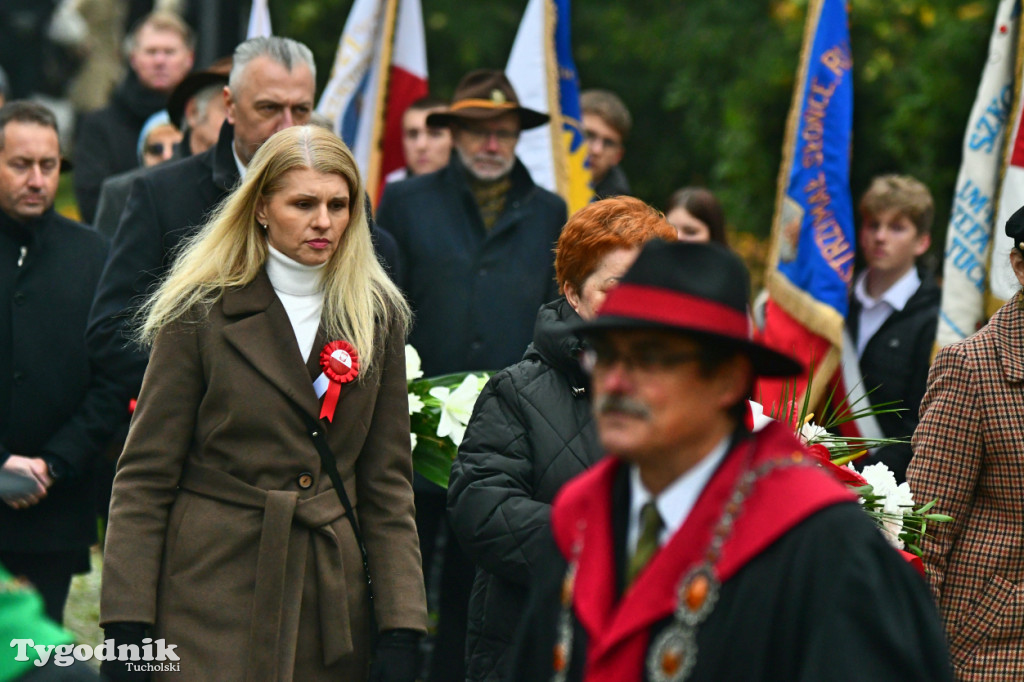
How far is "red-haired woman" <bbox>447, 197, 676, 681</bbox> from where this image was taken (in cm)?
428

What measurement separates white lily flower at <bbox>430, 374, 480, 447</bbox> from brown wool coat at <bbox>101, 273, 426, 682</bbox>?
4.01 feet

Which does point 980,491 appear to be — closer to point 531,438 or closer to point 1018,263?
point 1018,263

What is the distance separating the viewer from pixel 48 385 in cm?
608

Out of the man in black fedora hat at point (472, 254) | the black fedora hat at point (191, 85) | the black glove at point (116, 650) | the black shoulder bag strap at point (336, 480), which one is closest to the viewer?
the black glove at point (116, 650)

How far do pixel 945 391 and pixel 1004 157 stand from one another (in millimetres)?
3076

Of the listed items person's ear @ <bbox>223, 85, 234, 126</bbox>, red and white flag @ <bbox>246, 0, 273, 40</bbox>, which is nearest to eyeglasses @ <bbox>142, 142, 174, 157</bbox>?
red and white flag @ <bbox>246, 0, 273, 40</bbox>

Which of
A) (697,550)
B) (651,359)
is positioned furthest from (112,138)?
(697,550)

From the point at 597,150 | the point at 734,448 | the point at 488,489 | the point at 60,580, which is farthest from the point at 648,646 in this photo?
the point at 597,150

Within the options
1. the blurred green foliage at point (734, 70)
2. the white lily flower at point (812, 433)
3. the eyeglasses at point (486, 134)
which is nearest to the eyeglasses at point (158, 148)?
the eyeglasses at point (486, 134)

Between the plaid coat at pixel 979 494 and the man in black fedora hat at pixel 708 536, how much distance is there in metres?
2.08

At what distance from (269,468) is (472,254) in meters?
2.73

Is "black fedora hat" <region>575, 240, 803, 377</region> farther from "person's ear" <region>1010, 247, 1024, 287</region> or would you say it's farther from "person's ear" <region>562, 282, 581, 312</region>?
"person's ear" <region>1010, 247, 1024, 287</region>

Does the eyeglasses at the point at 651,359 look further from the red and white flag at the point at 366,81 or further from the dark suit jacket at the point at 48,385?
the red and white flag at the point at 366,81

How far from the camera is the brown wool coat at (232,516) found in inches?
163
